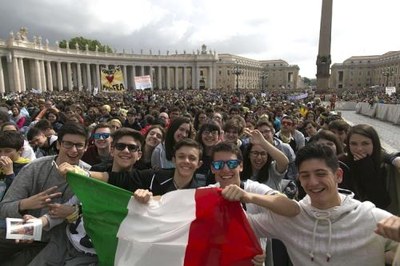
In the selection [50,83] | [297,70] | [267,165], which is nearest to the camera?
[267,165]

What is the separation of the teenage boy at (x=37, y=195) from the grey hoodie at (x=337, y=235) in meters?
2.05

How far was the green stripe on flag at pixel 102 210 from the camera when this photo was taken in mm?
3234

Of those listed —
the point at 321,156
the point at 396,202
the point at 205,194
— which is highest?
the point at 321,156

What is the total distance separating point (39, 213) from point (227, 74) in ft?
481

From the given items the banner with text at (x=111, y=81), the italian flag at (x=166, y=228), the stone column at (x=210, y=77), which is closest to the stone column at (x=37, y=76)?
the stone column at (x=210, y=77)

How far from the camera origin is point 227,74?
483ft

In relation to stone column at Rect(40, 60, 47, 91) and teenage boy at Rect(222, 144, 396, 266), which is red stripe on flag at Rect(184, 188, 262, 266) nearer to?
teenage boy at Rect(222, 144, 396, 266)

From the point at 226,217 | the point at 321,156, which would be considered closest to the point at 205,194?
the point at 226,217

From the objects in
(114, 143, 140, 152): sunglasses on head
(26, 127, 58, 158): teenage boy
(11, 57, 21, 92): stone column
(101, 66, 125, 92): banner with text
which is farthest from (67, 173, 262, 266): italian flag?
(11, 57, 21, 92): stone column

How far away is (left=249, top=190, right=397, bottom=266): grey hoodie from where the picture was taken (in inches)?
101

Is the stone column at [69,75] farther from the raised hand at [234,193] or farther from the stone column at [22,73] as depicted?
the raised hand at [234,193]

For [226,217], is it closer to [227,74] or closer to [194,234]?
[194,234]

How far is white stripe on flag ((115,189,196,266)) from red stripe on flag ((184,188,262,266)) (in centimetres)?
9

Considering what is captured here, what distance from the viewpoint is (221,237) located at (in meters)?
2.94
